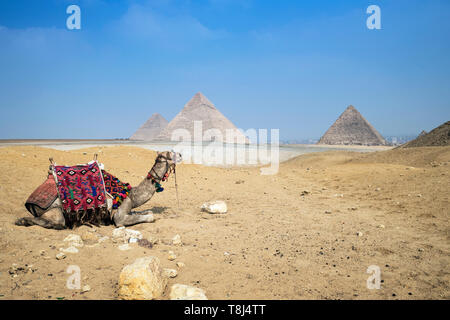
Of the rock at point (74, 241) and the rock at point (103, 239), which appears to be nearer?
the rock at point (74, 241)

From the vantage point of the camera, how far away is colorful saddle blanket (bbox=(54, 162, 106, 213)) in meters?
4.27

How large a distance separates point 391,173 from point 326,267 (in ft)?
25.1

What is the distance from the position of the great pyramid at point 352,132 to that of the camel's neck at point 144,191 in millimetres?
90006

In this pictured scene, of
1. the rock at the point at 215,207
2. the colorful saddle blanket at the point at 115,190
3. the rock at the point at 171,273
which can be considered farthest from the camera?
the rock at the point at 215,207

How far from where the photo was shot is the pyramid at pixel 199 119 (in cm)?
12456

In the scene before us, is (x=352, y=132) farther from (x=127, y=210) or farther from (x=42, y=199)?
(x=42, y=199)

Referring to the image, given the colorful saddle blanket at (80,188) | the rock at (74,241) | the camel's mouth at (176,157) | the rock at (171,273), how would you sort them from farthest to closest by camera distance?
the camel's mouth at (176,157) < the colorful saddle blanket at (80,188) < the rock at (74,241) < the rock at (171,273)

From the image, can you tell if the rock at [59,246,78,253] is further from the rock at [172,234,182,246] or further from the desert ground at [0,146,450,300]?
the rock at [172,234,182,246]

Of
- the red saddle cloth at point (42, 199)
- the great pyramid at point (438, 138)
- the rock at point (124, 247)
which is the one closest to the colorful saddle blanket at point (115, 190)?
the red saddle cloth at point (42, 199)

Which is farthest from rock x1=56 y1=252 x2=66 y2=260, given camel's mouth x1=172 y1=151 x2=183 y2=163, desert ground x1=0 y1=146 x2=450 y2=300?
camel's mouth x1=172 y1=151 x2=183 y2=163

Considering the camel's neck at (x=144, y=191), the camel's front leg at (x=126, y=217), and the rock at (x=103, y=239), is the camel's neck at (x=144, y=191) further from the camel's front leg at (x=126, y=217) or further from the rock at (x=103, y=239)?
the rock at (x=103, y=239)

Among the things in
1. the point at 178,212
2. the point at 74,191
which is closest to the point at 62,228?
the point at 74,191

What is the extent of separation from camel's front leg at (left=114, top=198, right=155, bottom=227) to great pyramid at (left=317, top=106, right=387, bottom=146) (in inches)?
3559
